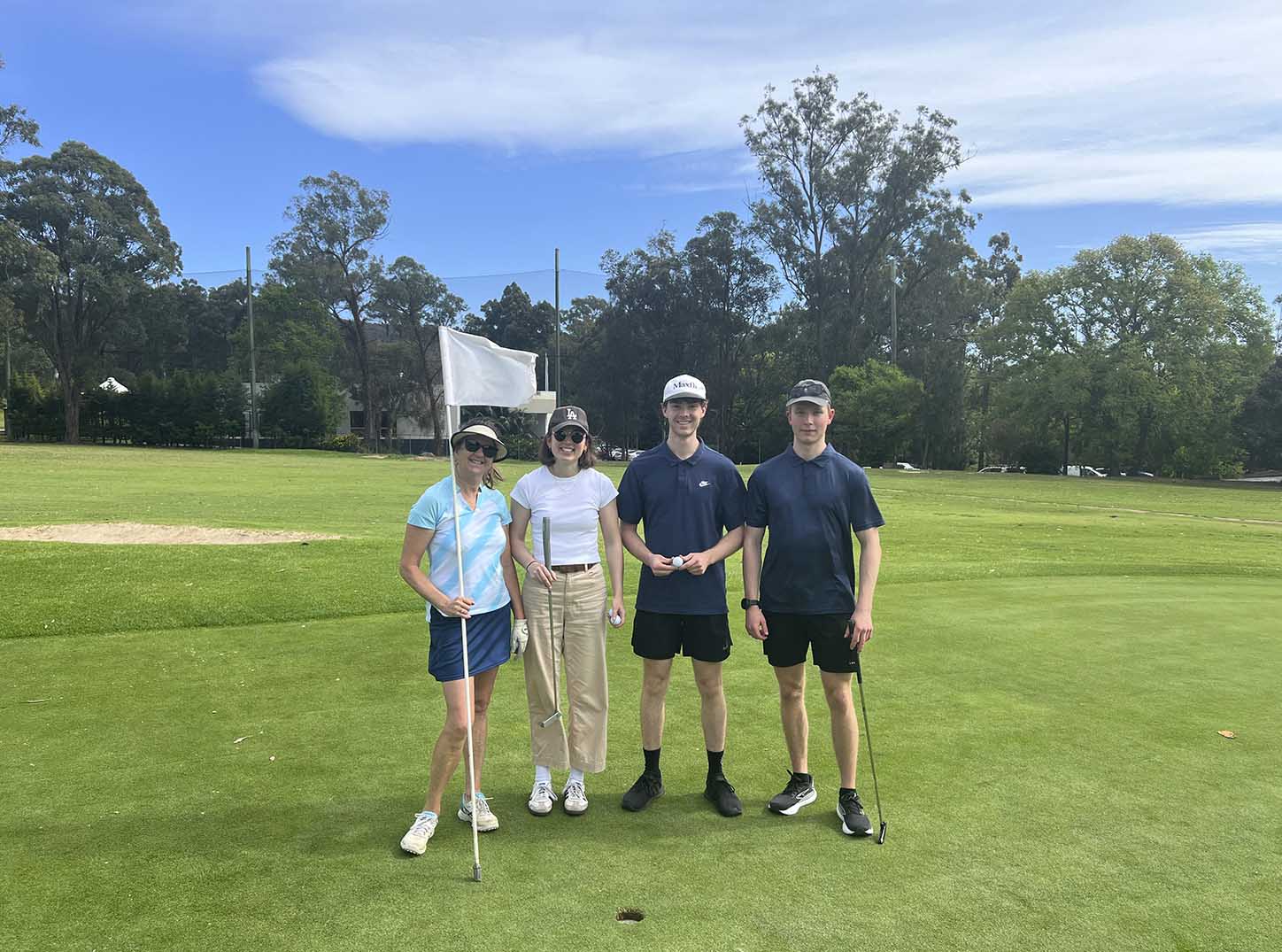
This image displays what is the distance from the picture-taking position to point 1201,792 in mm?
4383

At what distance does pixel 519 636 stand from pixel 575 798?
814 mm

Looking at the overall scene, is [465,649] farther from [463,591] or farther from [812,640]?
[812,640]

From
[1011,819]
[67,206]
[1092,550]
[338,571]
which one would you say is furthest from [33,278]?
[1011,819]

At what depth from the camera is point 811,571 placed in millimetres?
4301

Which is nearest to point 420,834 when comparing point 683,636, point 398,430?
point 683,636

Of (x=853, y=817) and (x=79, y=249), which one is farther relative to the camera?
(x=79, y=249)

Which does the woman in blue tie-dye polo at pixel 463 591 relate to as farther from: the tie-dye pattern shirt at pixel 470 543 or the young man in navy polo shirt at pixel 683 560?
the young man in navy polo shirt at pixel 683 560

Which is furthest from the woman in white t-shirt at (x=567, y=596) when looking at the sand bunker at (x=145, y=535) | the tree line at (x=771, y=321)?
the tree line at (x=771, y=321)

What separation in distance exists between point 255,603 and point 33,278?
56143 mm

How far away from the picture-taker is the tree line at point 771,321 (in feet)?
163

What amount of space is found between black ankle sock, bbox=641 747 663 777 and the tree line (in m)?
50.2

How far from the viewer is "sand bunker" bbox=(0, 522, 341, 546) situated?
1270 centimetres

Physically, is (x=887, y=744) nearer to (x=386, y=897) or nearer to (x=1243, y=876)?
(x=1243, y=876)

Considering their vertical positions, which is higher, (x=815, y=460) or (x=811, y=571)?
(x=815, y=460)
